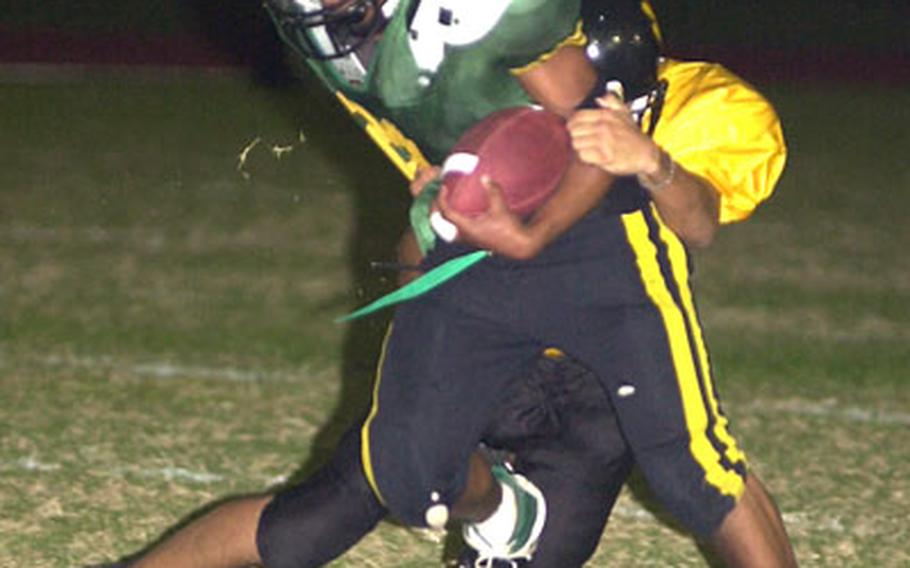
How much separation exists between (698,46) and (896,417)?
10344mm

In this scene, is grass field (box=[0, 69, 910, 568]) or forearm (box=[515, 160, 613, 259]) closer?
forearm (box=[515, 160, 613, 259])

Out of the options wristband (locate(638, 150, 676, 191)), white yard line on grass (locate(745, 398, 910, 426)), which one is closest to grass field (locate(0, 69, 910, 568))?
white yard line on grass (locate(745, 398, 910, 426))

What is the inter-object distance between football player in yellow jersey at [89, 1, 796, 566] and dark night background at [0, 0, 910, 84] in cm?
983

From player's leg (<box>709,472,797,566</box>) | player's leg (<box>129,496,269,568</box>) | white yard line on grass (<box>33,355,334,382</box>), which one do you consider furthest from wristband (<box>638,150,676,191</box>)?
white yard line on grass (<box>33,355,334,382</box>)

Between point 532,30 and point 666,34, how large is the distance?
13.0 metres

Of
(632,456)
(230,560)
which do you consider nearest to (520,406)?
(632,456)

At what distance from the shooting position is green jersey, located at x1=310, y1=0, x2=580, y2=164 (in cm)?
278

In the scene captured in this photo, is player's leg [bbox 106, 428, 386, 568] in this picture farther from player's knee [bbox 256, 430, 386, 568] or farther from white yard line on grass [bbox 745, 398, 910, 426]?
white yard line on grass [bbox 745, 398, 910, 426]

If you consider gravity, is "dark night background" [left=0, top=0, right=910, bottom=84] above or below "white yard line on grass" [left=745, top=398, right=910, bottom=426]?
below

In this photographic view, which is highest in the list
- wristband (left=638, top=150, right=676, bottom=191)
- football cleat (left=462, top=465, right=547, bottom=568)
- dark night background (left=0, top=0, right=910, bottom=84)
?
wristband (left=638, top=150, right=676, bottom=191)

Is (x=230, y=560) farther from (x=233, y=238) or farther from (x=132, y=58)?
(x=132, y=58)

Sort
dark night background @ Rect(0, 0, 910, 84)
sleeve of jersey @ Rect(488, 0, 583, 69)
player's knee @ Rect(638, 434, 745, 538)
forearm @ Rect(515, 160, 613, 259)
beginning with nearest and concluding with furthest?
sleeve of jersey @ Rect(488, 0, 583, 69) → forearm @ Rect(515, 160, 613, 259) → player's knee @ Rect(638, 434, 745, 538) → dark night background @ Rect(0, 0, 910, 84)

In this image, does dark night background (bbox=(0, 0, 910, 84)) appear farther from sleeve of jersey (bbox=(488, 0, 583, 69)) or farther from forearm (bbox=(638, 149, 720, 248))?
sleeve of jersey (bbox=(488, 0, 583, 69))

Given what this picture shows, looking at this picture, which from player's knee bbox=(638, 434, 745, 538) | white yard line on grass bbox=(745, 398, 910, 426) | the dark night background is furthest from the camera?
the dark night background
